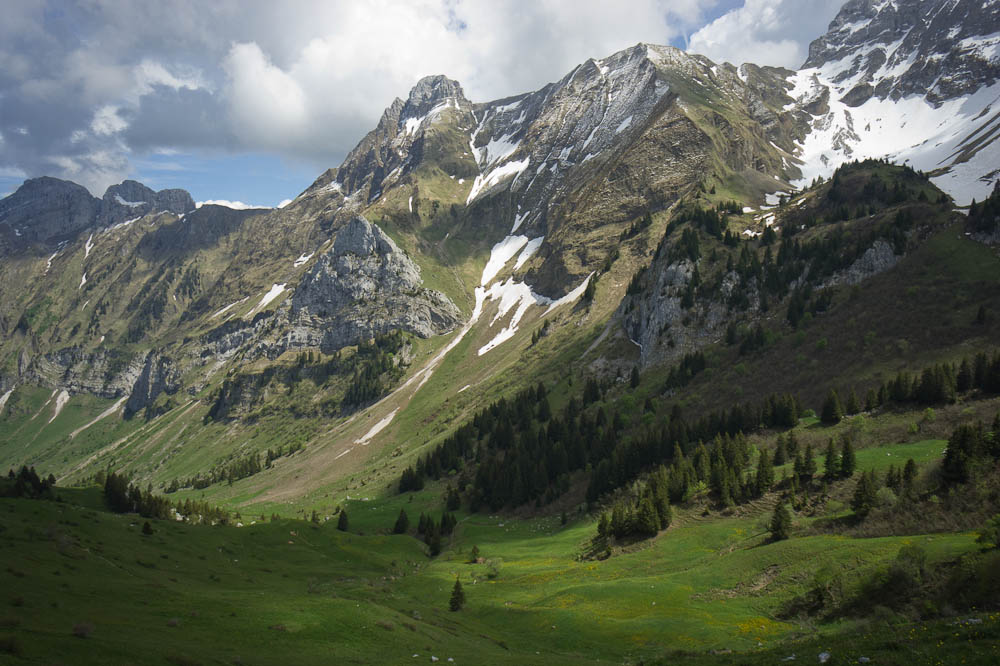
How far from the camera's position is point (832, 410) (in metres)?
80.8

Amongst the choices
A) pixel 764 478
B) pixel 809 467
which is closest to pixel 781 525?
pixel 809 467

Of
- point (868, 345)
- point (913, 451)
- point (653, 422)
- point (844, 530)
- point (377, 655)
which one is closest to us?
point (377, 655)

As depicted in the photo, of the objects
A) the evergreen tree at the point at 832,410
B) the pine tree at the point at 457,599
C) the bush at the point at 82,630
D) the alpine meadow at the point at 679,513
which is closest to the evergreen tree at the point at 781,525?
the alpine meadow at the point at 679,513

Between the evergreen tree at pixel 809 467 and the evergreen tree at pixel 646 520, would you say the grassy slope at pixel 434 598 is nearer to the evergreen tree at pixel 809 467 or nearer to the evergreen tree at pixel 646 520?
the evergreen tree at pixel 646 520

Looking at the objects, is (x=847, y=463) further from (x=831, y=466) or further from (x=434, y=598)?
(x=434, y=598)

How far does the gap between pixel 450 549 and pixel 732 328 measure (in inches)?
3576

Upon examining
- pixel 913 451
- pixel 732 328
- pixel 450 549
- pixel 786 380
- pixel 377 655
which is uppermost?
pixel 732 328

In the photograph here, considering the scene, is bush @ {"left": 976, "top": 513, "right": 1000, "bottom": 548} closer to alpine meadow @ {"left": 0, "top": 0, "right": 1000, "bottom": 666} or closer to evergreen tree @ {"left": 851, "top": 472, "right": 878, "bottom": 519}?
alpine meadow @ {"left": 0, "top": 0, "right": 1000, "bottom": 666}

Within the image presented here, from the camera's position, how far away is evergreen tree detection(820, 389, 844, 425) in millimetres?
80188

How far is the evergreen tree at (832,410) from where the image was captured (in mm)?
80188

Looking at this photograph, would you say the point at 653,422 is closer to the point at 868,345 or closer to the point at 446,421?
the point at 868,345

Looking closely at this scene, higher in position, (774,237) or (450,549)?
(774,237)

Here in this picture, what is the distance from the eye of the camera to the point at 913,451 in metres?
61.4

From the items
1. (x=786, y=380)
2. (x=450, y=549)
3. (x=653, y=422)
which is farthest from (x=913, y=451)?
(x=450, y=549)
